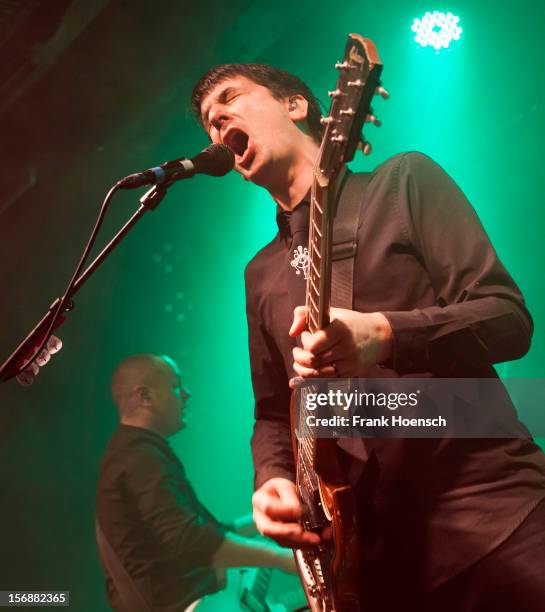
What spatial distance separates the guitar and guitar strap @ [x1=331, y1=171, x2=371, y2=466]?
9cm

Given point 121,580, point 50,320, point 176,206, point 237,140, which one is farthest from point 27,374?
point 176,206

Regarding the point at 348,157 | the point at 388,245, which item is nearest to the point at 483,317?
the point at 388,245

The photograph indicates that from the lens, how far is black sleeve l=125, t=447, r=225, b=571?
2.43 m

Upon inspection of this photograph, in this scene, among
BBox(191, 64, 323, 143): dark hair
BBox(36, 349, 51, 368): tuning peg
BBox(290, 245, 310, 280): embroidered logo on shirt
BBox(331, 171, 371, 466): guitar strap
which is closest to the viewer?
BBox(331, 171, 371, 466): guitar strap

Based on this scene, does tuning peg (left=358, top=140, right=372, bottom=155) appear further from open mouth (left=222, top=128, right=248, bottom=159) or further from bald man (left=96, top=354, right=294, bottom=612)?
bald man (left=96, top=354, right=294, bottom=612)

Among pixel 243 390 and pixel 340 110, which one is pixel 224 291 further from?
pixel 340 110

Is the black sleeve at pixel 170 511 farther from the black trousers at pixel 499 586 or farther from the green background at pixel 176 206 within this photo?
the black trousers at pixel 499 586

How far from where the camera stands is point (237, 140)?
159 centimetres

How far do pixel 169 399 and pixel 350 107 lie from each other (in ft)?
7.18

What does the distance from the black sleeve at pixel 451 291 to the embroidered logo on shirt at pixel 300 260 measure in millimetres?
276

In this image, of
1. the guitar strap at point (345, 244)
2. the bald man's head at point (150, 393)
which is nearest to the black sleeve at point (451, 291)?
the guitar strap at point (345, 244)

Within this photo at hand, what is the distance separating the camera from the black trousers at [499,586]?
93 centimetres

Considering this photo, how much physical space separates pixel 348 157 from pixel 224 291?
2.37m

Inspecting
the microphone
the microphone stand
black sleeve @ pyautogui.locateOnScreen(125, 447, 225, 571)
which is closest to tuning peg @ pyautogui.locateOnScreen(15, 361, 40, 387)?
the microphone stand
